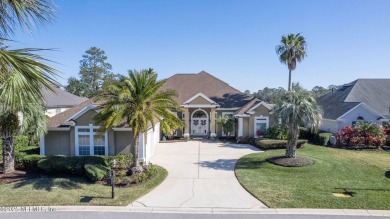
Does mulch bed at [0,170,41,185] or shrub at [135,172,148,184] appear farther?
mulch bed at [0,170,41,185]

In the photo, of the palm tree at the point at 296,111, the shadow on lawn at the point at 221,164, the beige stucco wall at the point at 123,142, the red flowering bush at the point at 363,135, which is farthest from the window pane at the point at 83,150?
the red flowering bush at the point at 363,135

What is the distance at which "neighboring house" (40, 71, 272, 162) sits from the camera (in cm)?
1780

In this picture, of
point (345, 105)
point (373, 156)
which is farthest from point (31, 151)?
point (345, 105)

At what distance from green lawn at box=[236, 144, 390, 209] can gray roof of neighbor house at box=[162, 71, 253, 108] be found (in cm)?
1242

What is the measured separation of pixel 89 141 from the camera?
18.0 metres

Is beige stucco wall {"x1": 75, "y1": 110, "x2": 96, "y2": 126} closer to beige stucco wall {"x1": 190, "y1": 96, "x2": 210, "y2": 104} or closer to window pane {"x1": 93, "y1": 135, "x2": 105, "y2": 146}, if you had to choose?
window pane {"x1": 93, "y1": 135, "x2": 105, "y2": 146}

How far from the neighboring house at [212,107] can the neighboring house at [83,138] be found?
287 inches

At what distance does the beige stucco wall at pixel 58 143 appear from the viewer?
18141 mm

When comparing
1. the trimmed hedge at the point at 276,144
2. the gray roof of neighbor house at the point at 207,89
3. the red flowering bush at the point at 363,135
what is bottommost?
the trimmed hedge at the point at 276,144

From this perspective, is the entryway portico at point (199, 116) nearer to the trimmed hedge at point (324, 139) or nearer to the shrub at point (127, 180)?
the trimmed hedge at point (324, 139)

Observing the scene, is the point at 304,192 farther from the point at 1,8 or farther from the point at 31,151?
the point at 31,151

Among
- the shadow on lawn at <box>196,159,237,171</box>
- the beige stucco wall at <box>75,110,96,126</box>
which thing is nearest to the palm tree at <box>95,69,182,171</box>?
the beige stucco wall at <box>75,110,96,126</box>

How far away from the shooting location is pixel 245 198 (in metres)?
11.9

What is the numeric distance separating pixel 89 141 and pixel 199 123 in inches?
570
